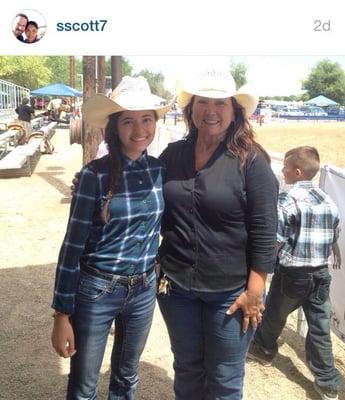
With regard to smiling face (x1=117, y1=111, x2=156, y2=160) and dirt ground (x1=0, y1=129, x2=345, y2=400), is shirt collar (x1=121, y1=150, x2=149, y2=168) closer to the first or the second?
smiling face (x1=117, y1=111, x2=156, y2=160)

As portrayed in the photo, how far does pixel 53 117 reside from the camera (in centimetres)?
3150

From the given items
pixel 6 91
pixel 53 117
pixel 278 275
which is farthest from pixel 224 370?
pixel 53 117

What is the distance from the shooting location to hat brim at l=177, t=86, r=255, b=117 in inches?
81.0

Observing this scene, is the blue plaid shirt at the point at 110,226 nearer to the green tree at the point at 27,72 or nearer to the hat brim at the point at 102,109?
the hat brim at the point at 102,109

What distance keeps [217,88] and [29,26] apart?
1190 mm

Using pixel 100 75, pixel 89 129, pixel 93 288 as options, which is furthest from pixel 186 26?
pixel 100 75

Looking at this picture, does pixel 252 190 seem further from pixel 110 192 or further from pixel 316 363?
pixel 316 363

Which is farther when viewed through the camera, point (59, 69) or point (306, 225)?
point (59, 69)

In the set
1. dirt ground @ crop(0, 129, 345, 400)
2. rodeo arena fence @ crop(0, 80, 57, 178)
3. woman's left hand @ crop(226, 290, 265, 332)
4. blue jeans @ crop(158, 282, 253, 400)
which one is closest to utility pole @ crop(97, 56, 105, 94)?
dirt ground @ crop(0, 129, 345, 400)

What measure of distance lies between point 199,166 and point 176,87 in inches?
16.7

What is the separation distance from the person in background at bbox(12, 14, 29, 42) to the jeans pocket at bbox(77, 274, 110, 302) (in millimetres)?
1415

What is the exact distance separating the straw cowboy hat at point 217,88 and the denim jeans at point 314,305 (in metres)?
1.37

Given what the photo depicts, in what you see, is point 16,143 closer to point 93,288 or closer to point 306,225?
point 306,225

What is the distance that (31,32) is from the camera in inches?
103
